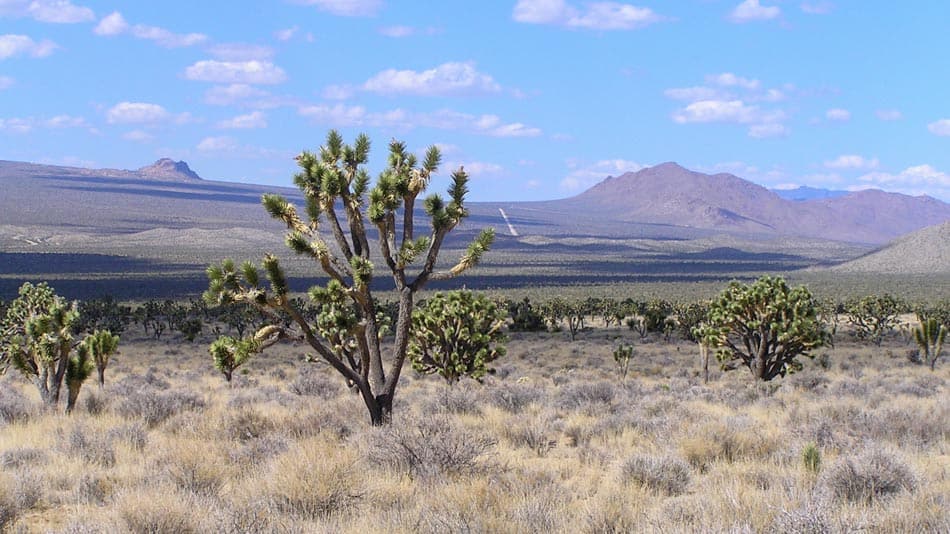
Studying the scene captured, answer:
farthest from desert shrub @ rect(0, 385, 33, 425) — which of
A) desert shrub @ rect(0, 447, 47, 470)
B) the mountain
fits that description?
the mountain

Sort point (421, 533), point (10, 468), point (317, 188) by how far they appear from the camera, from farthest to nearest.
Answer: point (317, 188) < point (10, 468) < point (421, 533)

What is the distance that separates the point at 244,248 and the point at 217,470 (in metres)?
168

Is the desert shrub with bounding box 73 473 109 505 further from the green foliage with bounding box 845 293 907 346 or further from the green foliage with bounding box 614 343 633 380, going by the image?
the green foliage with bounding box 845 293 907 346

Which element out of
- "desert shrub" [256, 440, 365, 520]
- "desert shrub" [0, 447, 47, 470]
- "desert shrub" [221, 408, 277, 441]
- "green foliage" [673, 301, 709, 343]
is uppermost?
"desert shrub" [256, 440, 365, 520]

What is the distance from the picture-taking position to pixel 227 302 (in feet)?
33.1

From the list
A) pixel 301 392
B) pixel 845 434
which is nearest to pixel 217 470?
pixel 845 434

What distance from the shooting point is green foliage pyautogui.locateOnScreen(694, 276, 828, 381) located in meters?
22.1

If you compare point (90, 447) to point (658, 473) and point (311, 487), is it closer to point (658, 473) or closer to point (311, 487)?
point (311, 487)

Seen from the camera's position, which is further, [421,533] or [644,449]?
[644,449]

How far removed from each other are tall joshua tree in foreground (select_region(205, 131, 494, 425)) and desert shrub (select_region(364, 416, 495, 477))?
→ 1.94m

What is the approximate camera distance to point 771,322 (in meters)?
22.2

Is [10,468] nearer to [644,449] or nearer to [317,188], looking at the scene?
[317,188]

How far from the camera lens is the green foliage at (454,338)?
71.0 feet

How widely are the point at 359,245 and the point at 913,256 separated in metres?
182
